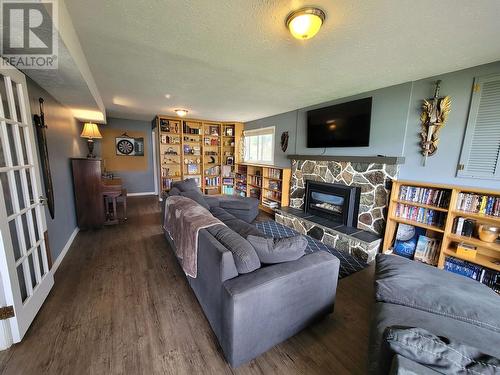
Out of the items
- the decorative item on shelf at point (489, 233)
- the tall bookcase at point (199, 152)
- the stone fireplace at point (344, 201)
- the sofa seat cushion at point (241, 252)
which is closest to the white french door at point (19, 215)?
the sofa seat cushion at point (241, 252)

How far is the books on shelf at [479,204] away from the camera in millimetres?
2150

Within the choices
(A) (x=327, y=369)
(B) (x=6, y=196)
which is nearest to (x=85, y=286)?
(B) (x=6, y=196)

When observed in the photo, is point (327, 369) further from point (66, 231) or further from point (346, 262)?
point (66, 231)

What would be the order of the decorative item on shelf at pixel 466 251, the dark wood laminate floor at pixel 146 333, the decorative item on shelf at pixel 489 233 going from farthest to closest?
the decorative item on shelf at pixel 466 251
the decorative item on shelf at pixel 489 233
the dark wood laminate floor at pixel 146 333

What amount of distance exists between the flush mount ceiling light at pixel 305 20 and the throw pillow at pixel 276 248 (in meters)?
1.55

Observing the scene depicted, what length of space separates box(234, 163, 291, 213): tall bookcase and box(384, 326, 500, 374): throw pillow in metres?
3.79

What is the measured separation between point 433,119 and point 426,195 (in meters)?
0.95

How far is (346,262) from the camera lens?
2.84 meters

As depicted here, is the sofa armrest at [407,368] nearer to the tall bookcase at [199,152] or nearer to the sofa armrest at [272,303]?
the sofa armrest at [272,303]

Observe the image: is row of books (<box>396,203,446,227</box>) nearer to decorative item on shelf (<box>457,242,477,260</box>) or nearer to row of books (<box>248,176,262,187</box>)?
decorative item on shelf (<box>457,242,477,260</box>)

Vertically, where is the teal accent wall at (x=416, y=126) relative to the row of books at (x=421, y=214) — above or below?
above

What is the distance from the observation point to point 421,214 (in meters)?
2.69

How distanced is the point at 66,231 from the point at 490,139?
549 centimetres

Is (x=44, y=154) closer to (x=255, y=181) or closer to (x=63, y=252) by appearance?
(x=63, y=252)
